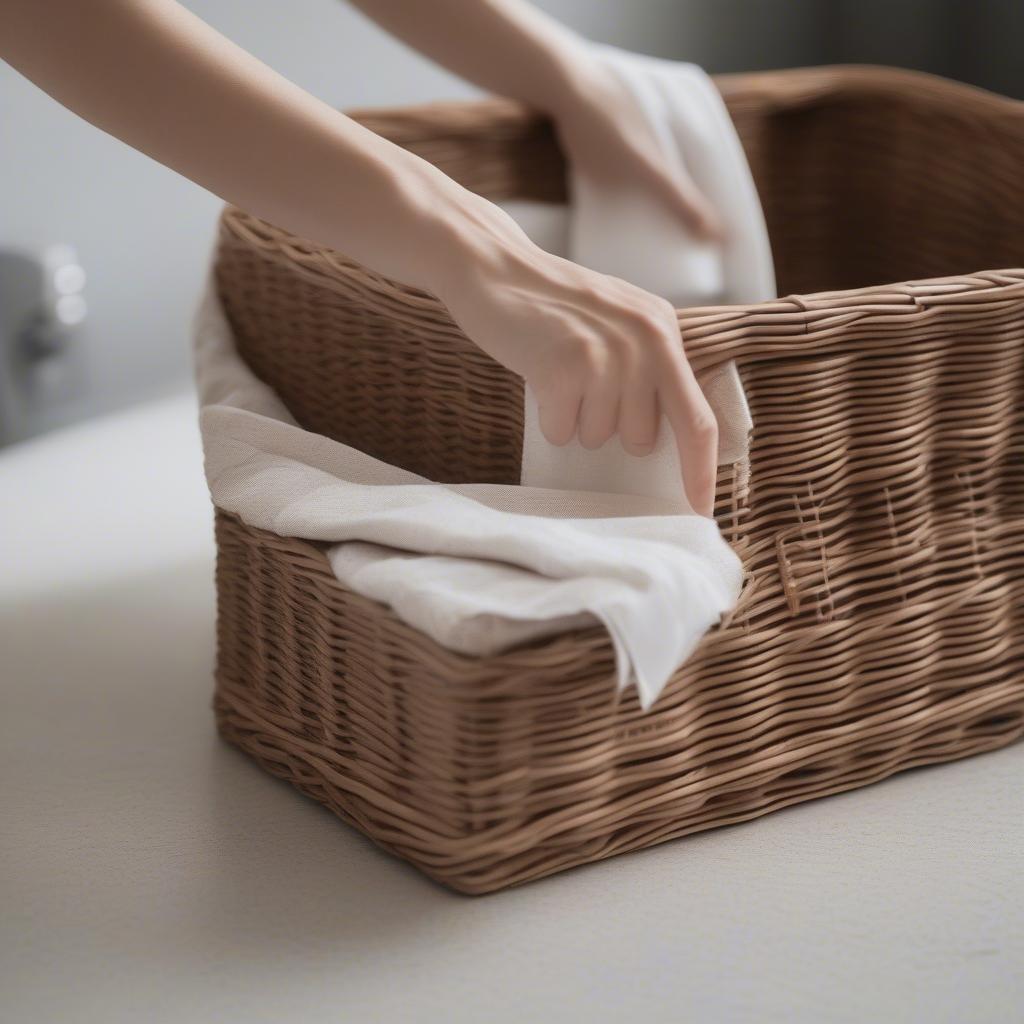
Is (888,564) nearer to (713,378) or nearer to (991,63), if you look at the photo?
(713,378)

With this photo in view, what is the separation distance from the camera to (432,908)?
28.0 inches

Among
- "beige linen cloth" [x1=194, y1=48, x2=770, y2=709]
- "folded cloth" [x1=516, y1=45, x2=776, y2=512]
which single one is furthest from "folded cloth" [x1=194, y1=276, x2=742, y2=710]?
"folded cloth" [x1=516, y1=45, x2=776, y2=512]

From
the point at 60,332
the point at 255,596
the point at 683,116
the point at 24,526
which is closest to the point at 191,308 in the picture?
the point at 60,332

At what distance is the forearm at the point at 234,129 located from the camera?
0.72 meters

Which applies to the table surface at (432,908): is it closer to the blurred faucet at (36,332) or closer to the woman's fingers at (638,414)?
the woman's fingers at (638,414)

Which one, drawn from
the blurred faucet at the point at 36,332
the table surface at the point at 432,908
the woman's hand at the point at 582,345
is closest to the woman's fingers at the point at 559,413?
the woman's hand at the point at 582,345

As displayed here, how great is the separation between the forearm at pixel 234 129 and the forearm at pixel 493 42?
0.42 metres

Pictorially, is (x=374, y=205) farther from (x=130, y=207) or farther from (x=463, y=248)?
(x=130, y=207)

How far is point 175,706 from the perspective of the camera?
94 centimetres

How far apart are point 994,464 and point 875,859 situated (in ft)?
0.81

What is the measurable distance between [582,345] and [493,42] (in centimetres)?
53

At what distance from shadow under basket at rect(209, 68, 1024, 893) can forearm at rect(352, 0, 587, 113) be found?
28 centimetres

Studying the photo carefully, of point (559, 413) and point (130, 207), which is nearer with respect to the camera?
point (559, 413)

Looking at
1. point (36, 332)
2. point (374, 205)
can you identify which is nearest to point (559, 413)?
point (374, 205)
